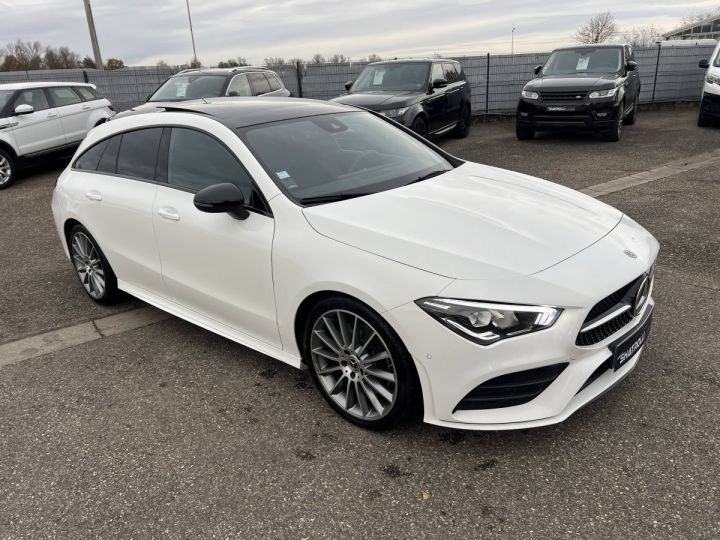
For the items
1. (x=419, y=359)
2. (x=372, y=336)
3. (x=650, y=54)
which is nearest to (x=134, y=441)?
(x=372, y=336)

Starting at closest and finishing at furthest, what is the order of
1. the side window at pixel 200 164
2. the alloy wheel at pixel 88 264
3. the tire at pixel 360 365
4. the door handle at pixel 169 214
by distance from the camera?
the tire at pixel 360 365, the side window at pixel 200 164, the door handle at pixel 169 214, the alloy wheel at pixel 88 264

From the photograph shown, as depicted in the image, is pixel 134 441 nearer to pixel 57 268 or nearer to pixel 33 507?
pixel 33 507

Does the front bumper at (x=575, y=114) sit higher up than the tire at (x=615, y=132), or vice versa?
the front bumper at (x=575, y=114)

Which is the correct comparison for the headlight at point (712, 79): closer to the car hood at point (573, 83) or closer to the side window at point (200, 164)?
the car hood at point (573, 83)

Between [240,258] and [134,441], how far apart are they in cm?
110

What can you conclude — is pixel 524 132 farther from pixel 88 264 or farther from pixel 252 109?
pixel 88 264

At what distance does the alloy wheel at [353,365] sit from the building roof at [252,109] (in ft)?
4.61

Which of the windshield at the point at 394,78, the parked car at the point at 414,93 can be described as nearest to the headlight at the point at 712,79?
the parked car at the point at 414,93

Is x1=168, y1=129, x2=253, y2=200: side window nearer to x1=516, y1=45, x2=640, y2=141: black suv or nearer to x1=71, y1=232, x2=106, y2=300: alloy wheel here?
x1=71, y1=232, x2=106, y2=300: alloy wheel

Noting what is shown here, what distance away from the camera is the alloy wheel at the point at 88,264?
4.59 meters

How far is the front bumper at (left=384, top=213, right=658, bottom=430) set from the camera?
2434mm

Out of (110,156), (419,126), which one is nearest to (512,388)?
(110,156)

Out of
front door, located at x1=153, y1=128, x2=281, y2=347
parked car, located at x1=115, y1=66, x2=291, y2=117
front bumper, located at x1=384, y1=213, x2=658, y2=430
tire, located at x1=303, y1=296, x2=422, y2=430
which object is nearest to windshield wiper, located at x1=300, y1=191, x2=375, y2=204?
front door, located at x1=153, y1=128, x2=281, y2=347

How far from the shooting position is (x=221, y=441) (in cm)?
297
